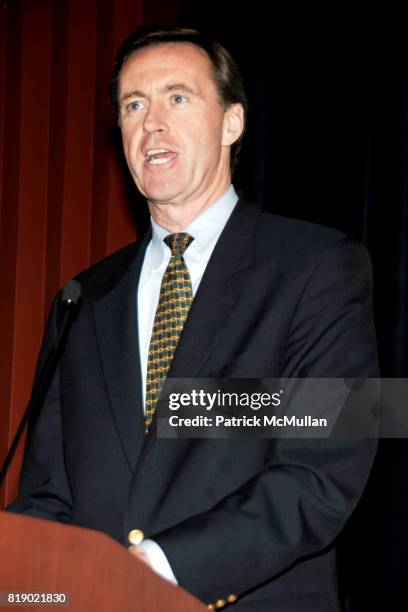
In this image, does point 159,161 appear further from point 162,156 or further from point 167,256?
point 167,256

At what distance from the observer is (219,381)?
1.79m

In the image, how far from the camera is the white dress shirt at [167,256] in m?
2.01

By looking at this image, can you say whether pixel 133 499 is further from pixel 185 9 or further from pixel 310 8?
pixel 185 9

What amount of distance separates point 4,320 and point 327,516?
180cm

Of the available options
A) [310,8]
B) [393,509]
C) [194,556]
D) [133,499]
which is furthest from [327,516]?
[310,8]

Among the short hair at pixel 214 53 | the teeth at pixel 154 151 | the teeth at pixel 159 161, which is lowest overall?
the teeth at pixel 159 161

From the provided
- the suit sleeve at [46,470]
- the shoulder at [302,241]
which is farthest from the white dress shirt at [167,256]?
the suit sleeve at [46,470]

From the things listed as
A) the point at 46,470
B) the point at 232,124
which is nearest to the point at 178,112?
the point at 232,124

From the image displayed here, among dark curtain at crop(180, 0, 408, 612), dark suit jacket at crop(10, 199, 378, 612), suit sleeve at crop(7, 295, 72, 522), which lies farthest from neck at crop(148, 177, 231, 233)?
dark curtain at crop(180, 0, 408, 612)

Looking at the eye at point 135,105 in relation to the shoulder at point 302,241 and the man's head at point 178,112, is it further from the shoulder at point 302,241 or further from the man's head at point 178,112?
the shoulder at point 302,241

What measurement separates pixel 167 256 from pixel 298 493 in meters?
0.72

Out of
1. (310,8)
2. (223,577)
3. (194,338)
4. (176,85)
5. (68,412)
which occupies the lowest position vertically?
(223,577)

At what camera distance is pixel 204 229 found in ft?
6.84

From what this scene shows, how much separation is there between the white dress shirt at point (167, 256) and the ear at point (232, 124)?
0.43 ft
